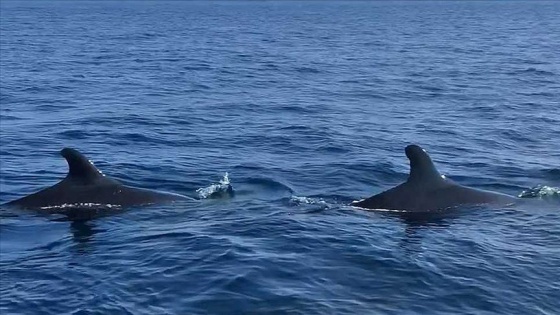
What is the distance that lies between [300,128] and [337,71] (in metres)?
20.9

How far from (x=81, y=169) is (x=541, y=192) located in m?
9.08

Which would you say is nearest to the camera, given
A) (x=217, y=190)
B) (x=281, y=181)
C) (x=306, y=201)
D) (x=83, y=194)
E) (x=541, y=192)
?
(x=83, y=194)

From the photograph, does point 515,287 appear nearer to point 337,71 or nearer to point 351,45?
point 337,71

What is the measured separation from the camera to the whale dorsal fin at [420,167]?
18.2 meters

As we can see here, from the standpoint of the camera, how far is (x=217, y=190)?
20984 millimetres

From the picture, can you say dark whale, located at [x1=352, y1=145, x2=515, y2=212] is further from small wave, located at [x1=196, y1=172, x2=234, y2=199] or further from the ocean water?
small wave, located at [x1=196, y1=172, x2=234, y2=199]

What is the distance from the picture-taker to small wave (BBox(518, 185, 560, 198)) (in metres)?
20.0

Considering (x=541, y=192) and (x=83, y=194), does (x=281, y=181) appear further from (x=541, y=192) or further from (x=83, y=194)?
(x=541, y=192)

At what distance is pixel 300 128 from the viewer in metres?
30.0

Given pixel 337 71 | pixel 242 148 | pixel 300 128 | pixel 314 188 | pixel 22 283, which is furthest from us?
pixel 337 71

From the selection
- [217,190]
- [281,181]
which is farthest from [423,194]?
[217,190]

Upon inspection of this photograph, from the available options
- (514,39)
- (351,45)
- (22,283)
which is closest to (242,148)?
(22,283)

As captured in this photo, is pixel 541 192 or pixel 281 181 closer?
pixel 541 192

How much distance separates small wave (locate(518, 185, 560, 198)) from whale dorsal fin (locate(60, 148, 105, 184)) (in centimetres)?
852
